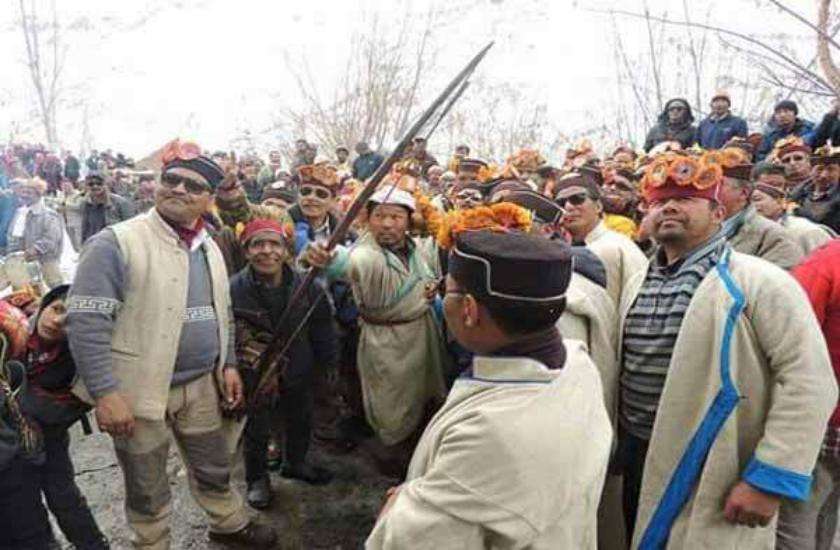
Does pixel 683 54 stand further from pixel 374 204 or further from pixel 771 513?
pixel 771 513

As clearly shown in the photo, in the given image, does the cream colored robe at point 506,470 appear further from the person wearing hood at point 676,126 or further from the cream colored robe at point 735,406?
the person wearing hood at point 676,126

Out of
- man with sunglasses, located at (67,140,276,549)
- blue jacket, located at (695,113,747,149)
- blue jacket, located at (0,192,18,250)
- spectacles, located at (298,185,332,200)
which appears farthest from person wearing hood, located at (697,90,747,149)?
blue jacket, located at (0,192,18,250)

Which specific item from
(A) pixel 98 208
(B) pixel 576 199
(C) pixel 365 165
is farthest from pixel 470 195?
(C) pixel 365 165

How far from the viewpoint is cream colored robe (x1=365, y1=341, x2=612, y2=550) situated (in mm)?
1404

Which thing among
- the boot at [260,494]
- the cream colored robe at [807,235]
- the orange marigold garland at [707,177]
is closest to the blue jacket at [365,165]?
the boot at [260,494]

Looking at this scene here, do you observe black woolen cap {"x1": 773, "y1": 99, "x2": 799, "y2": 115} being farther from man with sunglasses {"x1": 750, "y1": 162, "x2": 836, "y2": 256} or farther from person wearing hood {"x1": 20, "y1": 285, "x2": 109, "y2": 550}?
person wearing hood {"x1": 20, "y1": 285, "x2": 109, "y2": 550}

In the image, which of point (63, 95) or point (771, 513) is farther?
point (63, 95)

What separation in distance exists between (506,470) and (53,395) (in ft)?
8.37

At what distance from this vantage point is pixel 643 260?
343cm

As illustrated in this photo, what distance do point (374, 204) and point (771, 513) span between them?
2779 mm

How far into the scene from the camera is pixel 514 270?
59.9 inches

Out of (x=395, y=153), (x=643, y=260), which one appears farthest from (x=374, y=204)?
(x=643, y=260)

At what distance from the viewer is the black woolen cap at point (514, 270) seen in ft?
4.99

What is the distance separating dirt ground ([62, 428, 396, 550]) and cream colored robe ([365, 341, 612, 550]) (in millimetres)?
2569
